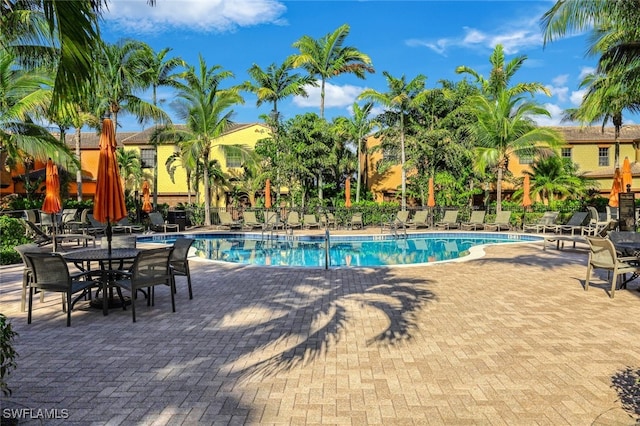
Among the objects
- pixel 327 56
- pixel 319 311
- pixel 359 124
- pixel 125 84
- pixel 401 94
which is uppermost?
pixel 327 56

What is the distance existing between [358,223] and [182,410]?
19.1m

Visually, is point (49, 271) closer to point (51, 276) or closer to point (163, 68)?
point (51, 276)

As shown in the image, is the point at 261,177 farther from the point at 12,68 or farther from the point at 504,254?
Answer: the point at 504,254

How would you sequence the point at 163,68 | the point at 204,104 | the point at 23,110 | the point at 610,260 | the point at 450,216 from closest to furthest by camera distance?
the point at 610,260 < the point at 23,110 < the point at 450,216 < the point at 204,104 < the point at 163,68

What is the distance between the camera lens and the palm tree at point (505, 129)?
70.2 feet

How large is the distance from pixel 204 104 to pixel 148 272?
1816 centimetres

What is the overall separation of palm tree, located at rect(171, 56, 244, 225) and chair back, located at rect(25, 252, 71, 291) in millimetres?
17303

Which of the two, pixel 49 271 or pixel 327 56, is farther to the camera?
pixel 327 56

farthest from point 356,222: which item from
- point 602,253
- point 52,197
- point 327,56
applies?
point 602,253

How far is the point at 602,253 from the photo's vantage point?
7.31 m

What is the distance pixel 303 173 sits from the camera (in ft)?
82.2

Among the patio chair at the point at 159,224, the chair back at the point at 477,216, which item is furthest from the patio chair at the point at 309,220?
the chair back at the point at 477,216

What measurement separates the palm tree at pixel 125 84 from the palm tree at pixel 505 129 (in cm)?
1610

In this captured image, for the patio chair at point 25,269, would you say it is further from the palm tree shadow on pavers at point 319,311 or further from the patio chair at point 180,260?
the palm tree shadow on pavers at point 319,311
